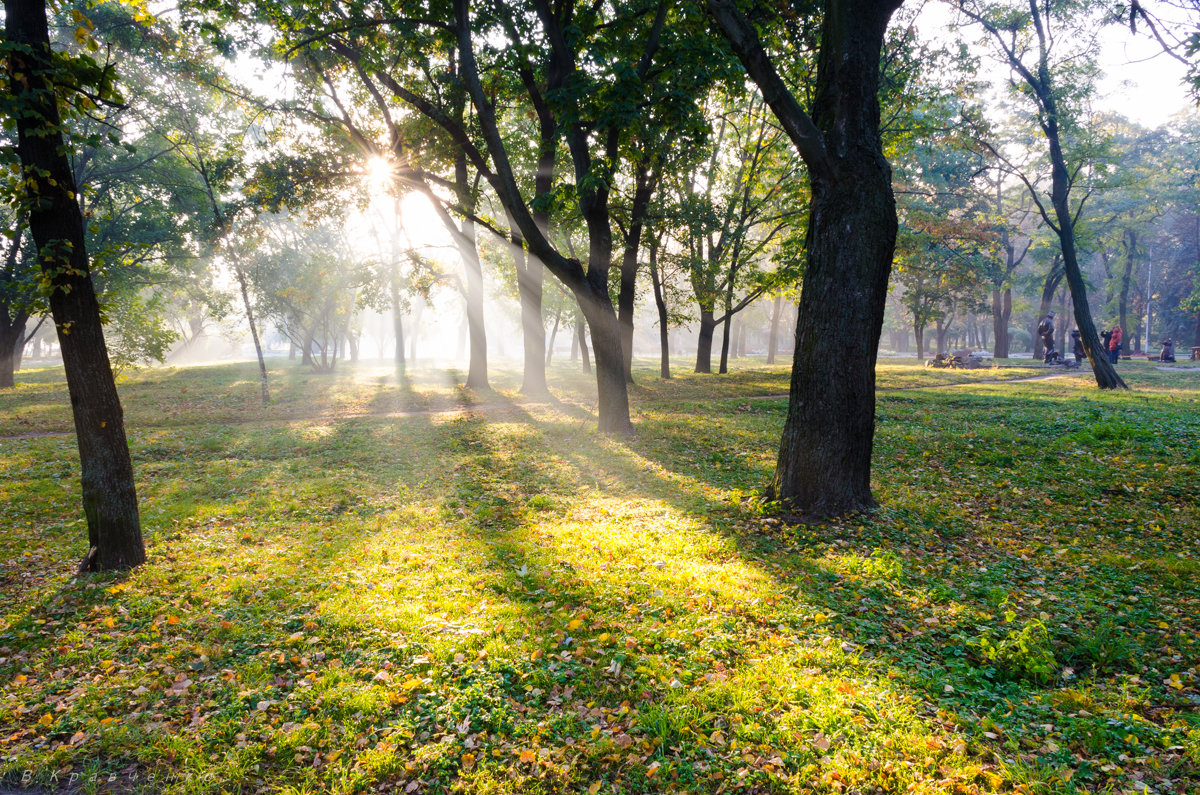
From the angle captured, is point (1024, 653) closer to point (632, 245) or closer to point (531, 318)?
point (632, 245)

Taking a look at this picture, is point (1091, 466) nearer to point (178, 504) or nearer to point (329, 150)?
point (178, 504)

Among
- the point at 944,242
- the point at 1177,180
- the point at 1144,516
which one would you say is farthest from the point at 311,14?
the point at 1177,180

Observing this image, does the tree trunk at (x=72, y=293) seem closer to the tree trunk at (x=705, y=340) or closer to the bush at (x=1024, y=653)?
the bush at (x=1024, y=653)

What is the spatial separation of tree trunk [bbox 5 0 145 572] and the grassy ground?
666mm

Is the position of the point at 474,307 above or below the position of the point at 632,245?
below

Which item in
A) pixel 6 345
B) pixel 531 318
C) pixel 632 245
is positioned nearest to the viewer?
pixel 632 245

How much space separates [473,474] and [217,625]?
566 cm

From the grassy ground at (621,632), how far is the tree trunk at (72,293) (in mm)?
666

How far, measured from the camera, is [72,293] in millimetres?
5488

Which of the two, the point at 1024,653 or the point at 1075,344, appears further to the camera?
the point at 1075,344

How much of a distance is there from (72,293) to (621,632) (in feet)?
20.6

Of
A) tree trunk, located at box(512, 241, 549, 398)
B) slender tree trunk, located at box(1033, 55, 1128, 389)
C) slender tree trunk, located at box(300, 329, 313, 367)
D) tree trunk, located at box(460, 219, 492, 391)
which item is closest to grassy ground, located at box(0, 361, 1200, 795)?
slender tree trunk, located at box(1033, 55, 1128, 389)

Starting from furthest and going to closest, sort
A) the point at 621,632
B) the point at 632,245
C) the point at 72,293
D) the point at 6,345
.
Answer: the point at 6,345 < the point at 632,245 < the point at 72,293 < the point at 621,632

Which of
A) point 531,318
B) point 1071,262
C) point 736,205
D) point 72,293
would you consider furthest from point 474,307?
point 1071,262
